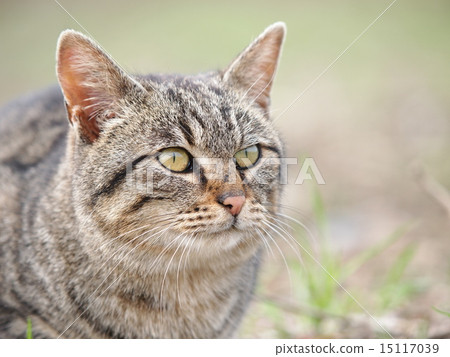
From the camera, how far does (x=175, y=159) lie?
7.38ft

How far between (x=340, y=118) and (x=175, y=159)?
14.5ft

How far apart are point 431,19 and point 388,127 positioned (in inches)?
98.7

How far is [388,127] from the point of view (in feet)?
19.5

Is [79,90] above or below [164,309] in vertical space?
above

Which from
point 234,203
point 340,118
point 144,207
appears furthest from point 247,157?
point 340,118

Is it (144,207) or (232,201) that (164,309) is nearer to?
(144,207)

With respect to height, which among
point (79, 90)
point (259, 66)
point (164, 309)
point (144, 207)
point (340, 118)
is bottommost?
point (164, 309)

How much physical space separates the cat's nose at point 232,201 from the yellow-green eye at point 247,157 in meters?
0.24

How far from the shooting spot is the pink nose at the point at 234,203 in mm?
2133

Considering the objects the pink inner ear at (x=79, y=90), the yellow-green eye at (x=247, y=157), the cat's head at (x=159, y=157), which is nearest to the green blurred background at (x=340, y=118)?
the yellow-green eye at (x=247, y=157)

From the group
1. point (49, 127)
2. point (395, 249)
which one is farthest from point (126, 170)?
point (395, 249)

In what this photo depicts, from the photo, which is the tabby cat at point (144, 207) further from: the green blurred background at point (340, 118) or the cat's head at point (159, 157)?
the green blurred background at point (340, 118)

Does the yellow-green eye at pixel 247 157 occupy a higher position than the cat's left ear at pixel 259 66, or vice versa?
the cat's left ear at pixel 259 66
